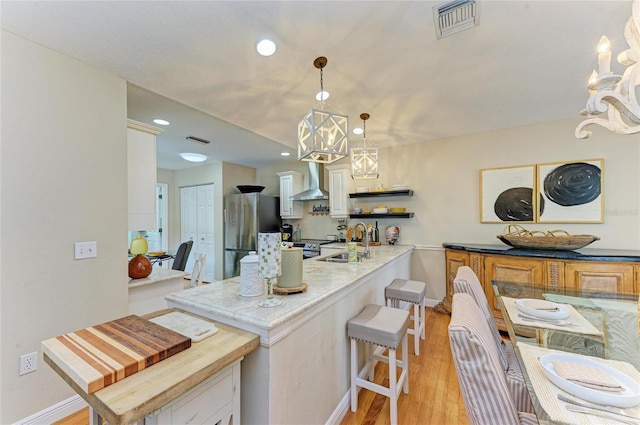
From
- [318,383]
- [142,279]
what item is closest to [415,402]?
[318,383]

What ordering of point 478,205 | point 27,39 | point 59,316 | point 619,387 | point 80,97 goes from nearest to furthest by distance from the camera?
point 619,387
point 27,39
point 59,316
point 80,97
point 478,205

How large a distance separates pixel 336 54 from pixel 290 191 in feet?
11.2

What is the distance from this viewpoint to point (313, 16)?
150cm

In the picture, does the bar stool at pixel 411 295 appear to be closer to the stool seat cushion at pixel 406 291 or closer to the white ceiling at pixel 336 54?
the stool seat cushion at pixel 406 291

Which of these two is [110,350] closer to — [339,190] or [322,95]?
Answer: [322,95]

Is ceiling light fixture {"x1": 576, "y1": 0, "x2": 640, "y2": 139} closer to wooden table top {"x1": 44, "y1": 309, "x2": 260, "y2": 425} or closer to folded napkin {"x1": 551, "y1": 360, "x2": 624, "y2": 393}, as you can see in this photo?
folded napkin {"x1": 551, "y1": 360, "x2": 624, "y2": 393}

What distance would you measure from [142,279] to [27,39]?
195 cm

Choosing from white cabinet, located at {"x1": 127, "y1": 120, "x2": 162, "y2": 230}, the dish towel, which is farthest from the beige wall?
the dish towel

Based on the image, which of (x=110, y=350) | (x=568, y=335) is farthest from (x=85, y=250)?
(x=568, y=335)

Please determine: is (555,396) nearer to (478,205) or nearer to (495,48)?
(495,48)

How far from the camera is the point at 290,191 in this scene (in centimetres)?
508

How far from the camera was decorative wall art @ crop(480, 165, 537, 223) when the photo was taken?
3166mm

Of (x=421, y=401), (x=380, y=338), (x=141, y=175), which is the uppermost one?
(x=141, y=175)

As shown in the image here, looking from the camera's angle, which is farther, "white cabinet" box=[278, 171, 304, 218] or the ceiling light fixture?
"white cabinet" box=[278, 171, 304, 218]
